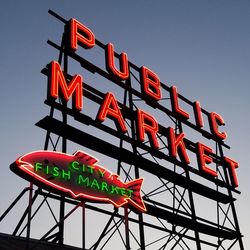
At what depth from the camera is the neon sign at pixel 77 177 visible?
10492 mm

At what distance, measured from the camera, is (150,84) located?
63.5 ft

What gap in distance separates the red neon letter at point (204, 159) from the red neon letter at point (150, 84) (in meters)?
2.98

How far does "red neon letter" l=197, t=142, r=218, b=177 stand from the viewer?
19.1 meters

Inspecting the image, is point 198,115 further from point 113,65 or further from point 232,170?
point 113,65

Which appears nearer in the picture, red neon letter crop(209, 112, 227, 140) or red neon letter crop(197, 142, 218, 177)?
red neon letter crop(197, 142, 218, 177)

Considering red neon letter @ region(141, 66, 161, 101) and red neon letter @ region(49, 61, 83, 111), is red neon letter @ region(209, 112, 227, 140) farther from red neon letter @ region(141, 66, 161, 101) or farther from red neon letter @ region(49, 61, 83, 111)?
red neon letter @ region(49, 61, 83, 111)

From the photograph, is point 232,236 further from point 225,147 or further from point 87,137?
point 87,137

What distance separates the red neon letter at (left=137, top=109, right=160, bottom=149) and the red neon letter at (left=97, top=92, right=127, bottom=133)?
46.7 inches

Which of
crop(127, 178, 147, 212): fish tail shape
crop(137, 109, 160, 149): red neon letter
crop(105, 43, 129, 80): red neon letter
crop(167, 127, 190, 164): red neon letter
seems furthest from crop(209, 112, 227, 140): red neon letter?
crop(127, 178, 147, 212): fish tail shape

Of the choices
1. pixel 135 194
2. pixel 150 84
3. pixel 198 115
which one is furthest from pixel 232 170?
pixel 135 194

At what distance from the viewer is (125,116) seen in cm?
1697

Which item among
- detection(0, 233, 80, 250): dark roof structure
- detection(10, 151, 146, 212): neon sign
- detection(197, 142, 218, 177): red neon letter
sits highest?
detection(197, 142, 218, 177): red neon letter

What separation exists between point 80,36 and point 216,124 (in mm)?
9003

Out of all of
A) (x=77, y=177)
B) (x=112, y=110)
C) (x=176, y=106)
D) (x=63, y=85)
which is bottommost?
(x=77, y=177)
